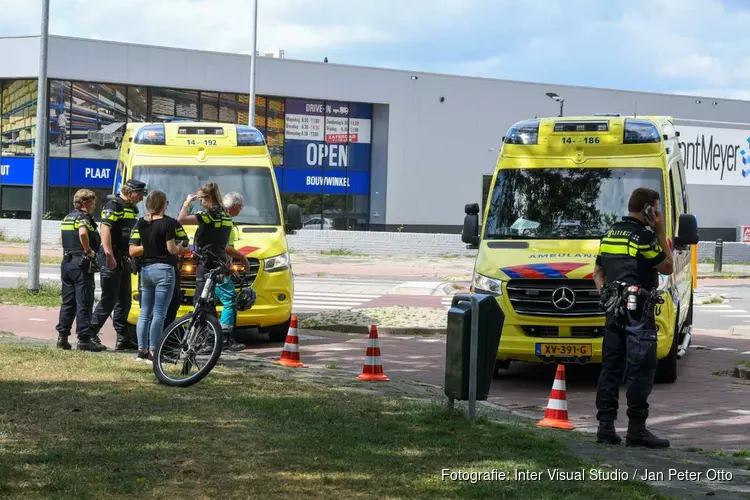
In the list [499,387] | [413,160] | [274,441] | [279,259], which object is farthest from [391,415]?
[413,160]

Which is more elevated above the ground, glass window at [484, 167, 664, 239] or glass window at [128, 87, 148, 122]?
glass window at [128, 87, 148, 122]

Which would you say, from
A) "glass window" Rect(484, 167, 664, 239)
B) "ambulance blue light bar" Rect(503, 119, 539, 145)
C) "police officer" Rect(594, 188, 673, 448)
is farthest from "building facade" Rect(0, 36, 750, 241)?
"police officer" Rect(594, 188, 673, 448)

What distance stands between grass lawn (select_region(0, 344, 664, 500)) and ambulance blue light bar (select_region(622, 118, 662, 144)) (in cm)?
478

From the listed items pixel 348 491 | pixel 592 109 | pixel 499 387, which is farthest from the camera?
pixel 592 109

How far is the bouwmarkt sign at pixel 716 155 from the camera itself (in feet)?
143

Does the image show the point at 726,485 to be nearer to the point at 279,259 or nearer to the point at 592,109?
the point at 279,259

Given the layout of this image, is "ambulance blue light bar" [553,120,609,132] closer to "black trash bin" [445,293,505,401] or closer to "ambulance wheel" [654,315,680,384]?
"ambulance wheel" [654,315,680,384]

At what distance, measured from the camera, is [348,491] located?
18.9 feet

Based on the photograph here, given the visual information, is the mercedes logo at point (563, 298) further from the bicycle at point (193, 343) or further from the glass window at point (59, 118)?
the glass window at point (59, 118)

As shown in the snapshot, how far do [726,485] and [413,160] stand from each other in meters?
43.8

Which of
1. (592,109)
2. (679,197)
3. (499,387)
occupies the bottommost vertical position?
(499,387)

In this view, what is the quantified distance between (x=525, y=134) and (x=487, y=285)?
2.09m

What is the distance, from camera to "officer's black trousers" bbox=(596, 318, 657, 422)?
787cm

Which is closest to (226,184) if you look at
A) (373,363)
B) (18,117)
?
(373,363)
